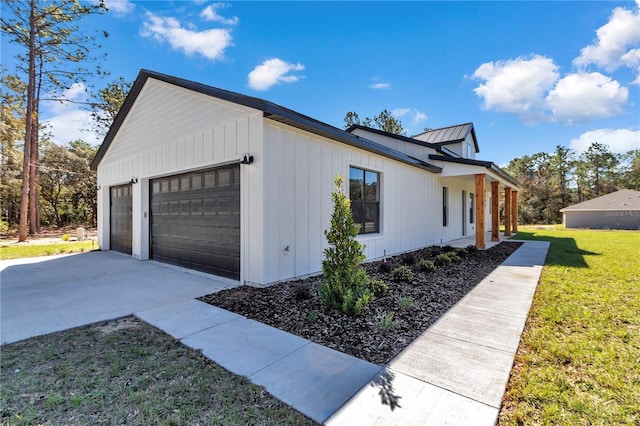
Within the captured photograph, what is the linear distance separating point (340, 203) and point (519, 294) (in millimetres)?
3660

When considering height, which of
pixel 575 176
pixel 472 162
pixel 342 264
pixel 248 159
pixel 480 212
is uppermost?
pixel 575 176

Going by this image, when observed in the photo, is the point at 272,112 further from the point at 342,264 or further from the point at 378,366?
the point at 378,366

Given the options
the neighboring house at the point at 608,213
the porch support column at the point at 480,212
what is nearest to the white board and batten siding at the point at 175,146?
the porch support column at the point at 480,212

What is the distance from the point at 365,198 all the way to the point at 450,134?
11115 millimetres

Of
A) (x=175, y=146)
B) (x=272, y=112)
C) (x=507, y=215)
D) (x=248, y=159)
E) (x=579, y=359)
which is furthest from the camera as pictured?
(x=507, y=215)

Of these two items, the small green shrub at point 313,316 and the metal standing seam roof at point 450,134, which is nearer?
the small green shrub at point 313,316

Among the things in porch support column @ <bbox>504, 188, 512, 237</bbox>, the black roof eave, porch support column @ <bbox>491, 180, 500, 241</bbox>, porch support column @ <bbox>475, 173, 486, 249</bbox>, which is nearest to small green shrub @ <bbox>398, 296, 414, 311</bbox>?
porch support column @ <bbox>475, 173, 486, 249</bbox>

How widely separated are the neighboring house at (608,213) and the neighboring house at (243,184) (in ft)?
73.2

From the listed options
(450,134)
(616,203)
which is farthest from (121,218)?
(616,203)

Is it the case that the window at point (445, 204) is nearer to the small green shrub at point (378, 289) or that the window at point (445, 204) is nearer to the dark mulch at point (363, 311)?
the dark mulch at point (363, 311)

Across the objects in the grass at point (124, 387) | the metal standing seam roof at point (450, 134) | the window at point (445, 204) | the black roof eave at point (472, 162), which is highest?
the metal standing seam roof at point (450, 134)

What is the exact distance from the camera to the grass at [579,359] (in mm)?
2100

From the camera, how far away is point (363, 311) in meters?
4.16

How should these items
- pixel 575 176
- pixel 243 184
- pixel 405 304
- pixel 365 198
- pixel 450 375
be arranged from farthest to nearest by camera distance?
pixel 575 176 < pixel 365 198 < pixel 243 184 < pixel 405 304 < pixel 450 375
